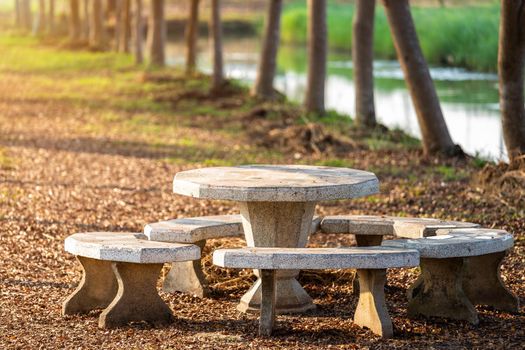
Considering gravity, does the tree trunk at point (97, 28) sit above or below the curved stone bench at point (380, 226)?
above

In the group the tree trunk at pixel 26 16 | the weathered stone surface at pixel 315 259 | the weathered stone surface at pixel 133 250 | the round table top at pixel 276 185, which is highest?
the tree trunk at pixel 26 16

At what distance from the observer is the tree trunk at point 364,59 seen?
16.9 metres

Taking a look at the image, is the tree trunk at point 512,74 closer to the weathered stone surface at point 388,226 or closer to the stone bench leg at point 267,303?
the weathered stone surface at point 388,226

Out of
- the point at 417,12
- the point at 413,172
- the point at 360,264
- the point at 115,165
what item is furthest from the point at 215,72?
the point at 417,12

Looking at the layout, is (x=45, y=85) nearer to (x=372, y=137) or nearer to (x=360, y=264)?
(x=372, y=137)

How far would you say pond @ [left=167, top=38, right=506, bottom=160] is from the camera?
19578 mm

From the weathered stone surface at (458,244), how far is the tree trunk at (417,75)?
643 cm

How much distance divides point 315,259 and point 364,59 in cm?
1104

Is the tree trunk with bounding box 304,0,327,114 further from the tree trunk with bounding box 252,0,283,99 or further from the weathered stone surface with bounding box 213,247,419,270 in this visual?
the weathered stone surface with bounding box 213,247,419,270

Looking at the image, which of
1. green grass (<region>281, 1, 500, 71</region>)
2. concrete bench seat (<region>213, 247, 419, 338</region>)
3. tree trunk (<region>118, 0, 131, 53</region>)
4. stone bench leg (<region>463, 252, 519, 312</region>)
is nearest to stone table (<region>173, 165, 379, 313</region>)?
concrete bench seat (<region>213, 247, 419, 338</region>)

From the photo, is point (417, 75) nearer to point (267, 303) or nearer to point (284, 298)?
point (284, 298)

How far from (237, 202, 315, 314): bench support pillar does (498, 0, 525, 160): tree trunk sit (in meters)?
4.65

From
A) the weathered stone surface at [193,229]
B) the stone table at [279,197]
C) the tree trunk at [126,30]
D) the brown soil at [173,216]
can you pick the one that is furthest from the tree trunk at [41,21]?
the stone table at [279,197]

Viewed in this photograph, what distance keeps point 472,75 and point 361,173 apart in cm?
2324
